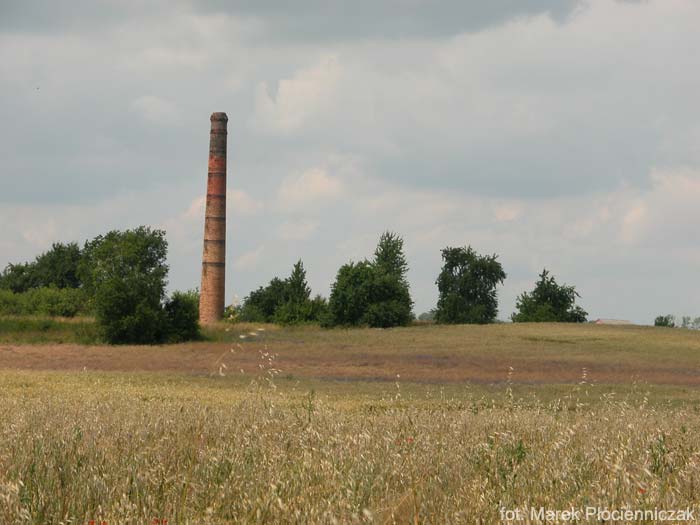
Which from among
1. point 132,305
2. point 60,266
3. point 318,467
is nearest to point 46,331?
point 132,305

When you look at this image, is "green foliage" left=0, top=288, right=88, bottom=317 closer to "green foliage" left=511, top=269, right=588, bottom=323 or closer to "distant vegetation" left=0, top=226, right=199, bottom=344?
"distant vegetation" left=0, top=226, right=199, bottom=344

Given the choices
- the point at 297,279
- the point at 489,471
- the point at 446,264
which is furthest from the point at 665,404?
the point at 446,264

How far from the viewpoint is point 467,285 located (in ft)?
281

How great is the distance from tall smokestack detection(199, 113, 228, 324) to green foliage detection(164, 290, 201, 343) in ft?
53.7

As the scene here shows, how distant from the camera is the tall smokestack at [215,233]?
208 feet

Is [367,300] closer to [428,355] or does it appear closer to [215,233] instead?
[215,233]

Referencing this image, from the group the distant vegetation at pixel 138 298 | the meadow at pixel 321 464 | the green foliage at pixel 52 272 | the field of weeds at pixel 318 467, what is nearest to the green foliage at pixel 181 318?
the distant vegetation at pixel 138 298

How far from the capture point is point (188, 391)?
60.0ft

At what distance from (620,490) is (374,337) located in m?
43.4

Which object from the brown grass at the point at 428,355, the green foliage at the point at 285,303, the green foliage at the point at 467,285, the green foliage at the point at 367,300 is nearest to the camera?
the brown grass at the point at 428,355

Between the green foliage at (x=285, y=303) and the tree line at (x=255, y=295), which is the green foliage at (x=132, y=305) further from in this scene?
the green foliage at (x=285, y=303)

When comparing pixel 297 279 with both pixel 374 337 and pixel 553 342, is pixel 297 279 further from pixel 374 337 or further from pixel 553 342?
pixel 553 342

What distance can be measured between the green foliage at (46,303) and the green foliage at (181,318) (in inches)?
1195

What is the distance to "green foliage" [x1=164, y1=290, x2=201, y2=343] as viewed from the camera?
148 feet
